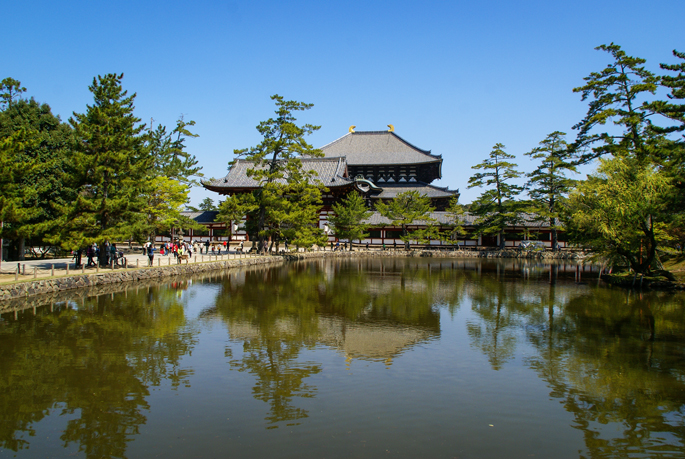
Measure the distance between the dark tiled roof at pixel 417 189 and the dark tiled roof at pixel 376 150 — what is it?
3110mm

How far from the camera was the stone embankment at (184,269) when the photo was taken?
16.1 meters

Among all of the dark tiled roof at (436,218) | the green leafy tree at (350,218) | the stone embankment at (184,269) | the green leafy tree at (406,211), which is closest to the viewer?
the stone embankment at (184,269)

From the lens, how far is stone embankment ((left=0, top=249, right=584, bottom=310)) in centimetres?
1614

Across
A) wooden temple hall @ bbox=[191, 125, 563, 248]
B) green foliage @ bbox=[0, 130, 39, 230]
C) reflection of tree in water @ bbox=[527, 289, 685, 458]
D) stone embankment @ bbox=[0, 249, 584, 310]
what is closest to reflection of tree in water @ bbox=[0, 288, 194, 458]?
stone embankment @ bbox=[0, 249, 584, 310]

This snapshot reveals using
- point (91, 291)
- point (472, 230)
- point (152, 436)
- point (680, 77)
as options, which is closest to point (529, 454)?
point (152, 436)

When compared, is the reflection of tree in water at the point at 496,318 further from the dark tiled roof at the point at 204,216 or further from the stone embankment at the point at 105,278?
the dark tiled roof at the point at 204,216

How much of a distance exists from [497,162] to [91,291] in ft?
129

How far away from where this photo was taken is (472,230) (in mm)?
50219

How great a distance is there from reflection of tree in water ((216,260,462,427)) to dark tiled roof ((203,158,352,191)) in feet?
79.1

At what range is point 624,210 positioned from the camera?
19.5 metres

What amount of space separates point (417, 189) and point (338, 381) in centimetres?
4922

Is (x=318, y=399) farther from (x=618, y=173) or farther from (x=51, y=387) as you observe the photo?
(x=618, y=173)

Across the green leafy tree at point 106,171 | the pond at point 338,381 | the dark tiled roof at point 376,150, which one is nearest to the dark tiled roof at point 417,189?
the dark tiled roof at point 376,150

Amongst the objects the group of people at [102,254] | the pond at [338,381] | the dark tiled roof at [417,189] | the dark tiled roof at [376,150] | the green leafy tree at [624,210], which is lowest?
the pond at [338,381]
